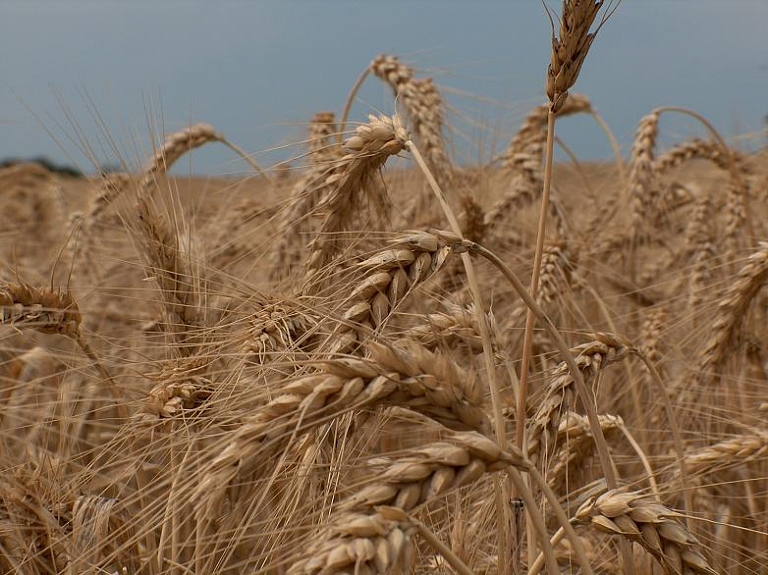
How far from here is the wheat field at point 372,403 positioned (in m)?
1.08

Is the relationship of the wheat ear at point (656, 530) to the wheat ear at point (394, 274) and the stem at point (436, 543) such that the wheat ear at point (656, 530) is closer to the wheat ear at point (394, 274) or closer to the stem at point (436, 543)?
the stem at point (436, 543)

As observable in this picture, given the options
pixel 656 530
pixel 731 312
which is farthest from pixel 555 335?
pixel 731 312

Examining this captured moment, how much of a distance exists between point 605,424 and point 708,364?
28.6 inches

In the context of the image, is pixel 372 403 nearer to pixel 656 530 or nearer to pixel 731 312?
pixel 656 530

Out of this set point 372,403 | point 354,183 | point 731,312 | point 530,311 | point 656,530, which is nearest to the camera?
point 372,403

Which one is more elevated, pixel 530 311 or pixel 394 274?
pixel 394 274

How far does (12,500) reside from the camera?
5.54 ft

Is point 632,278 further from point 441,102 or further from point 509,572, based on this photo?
point 509,572

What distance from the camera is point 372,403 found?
3.53 ft

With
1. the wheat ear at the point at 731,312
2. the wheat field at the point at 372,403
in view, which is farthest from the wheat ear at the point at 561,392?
the wheat ear at the point at 731,312

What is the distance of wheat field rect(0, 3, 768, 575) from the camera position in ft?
3.53

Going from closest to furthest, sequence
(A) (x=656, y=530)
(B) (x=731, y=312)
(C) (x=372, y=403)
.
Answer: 1. (C) (x=372, y=403)
2. (A) (x=656, y=530)
3. (B) (x=731, y=312)

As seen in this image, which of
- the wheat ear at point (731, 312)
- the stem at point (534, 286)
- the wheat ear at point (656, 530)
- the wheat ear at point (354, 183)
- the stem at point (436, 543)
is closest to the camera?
the stem at point (436, 543)

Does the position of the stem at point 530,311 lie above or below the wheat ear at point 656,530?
above
